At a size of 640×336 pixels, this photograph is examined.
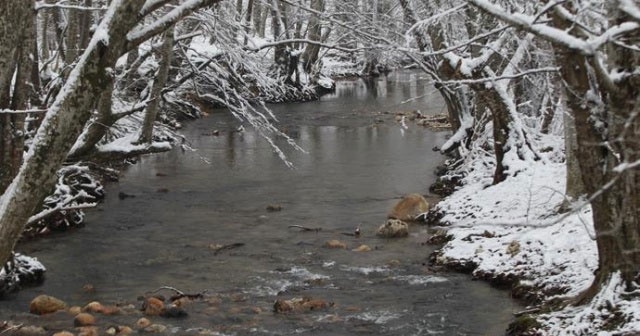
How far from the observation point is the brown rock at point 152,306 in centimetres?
757

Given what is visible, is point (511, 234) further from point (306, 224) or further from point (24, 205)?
point (24, 205)

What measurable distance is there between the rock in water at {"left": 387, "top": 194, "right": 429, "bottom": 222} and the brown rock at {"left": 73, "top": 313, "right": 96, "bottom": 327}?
5502 mm

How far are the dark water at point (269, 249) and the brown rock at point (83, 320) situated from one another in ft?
2.25

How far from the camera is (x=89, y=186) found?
13133 millimetres

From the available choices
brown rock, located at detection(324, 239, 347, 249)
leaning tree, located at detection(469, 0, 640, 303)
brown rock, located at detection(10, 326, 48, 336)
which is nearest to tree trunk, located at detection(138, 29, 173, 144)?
brown rock, located at detection(10, 326, 48, 336)

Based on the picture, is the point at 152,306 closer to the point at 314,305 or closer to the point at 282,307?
the point at 282,307

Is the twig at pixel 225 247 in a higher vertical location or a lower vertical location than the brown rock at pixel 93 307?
higher

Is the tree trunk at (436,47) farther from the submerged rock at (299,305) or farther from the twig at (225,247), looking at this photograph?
the submerged rock at (299,305)

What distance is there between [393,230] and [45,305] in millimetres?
4884

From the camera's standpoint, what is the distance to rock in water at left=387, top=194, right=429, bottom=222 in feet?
38.2

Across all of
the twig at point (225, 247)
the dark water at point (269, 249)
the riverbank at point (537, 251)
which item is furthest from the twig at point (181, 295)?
the riverbank at point (537, 251)

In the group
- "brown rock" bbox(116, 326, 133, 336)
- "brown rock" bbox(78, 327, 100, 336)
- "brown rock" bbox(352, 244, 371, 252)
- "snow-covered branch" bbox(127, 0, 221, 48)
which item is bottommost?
"brown rock" bbox(116, 326, 133, 336)

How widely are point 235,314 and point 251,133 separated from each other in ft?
45.9

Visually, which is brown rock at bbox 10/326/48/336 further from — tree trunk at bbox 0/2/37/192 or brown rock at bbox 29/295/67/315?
tree trunk at bbox 0/2/37/192
